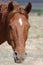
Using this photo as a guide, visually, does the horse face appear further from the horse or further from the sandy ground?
the sandy ground

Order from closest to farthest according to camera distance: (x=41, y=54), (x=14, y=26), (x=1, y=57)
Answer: (x=14, y=26), (x=1, y=57), (x=41, y=54)

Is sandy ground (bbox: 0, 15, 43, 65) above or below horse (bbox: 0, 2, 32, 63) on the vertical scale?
below

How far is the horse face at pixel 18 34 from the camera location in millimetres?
3335

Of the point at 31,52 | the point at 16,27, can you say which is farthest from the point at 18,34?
the point at 31,52

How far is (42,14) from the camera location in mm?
15219

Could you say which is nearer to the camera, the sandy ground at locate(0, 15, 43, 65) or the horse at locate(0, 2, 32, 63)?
the horse at locate(0, 2, 32, 63)

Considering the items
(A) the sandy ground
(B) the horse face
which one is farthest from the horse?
(A) the sandy ground

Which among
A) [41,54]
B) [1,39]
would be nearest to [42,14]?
[41,54]

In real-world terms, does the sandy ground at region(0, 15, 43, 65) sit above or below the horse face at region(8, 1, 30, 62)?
below

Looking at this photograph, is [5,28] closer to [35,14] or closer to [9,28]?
[9,28]

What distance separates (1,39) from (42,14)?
1129 centimetres

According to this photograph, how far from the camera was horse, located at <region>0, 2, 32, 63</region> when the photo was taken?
3.38m

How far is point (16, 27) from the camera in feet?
11.3

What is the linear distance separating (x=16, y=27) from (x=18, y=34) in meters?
0.10
